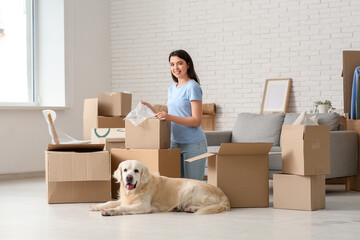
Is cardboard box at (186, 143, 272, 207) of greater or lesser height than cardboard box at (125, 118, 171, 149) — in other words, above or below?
below

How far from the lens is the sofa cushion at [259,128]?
19.8 feet

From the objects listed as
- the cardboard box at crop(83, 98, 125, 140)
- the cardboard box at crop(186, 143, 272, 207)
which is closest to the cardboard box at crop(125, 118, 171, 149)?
the cardboard box at crop(186, 143, 272, 207)

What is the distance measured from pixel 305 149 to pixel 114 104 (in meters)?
2.18

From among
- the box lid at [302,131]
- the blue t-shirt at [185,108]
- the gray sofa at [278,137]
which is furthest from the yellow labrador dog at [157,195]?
the gray sofa at [278,137]

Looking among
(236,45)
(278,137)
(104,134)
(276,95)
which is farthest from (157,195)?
(236,45)

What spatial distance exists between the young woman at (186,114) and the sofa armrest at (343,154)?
1514 mm

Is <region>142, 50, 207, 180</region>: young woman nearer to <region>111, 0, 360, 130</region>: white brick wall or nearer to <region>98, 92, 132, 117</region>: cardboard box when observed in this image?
<region>98, 92, 132, 117</region>: cardboard box

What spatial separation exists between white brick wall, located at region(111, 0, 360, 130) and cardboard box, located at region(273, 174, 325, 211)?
2741 mm

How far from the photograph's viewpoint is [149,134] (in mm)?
4523

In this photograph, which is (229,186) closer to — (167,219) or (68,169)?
(167,219)

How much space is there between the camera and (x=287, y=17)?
7113 millimetres

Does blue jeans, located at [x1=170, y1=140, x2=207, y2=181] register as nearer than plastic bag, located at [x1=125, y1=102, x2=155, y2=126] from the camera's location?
Yes

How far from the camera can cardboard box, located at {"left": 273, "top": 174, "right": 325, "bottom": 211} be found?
165 inches

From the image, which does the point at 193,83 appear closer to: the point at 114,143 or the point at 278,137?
the point at 114,143
